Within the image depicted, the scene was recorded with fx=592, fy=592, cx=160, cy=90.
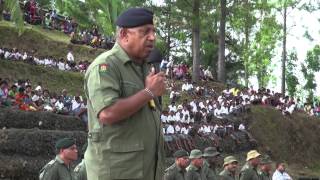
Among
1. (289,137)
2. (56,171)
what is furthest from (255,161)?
(289,137)

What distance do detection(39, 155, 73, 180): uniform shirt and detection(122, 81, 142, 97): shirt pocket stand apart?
4863 millimetres

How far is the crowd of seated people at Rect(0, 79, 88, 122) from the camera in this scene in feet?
55.3

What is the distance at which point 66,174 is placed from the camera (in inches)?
309

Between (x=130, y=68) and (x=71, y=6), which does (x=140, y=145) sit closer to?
(x=130, y=68)

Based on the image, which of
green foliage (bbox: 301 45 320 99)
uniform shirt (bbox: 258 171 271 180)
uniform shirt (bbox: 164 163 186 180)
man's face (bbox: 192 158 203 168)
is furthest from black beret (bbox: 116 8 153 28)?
green foliage (bbox: 301 45 320 99)

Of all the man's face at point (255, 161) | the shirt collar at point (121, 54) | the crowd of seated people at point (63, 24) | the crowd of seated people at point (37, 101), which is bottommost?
the man's face at point (255, 161)

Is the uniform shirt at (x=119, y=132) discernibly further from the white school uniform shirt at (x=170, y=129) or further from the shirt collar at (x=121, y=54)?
the white school uniform shirt at (x=170, y=129)

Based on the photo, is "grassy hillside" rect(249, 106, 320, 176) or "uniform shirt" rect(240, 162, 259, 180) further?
"grassy hillside" rect(249, 106, 320, 176)

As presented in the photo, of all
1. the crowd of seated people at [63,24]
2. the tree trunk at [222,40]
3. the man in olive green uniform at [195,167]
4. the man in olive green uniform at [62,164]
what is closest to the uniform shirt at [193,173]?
the man in olive green uniform at [195,167]

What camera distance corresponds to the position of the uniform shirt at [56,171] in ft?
25.4

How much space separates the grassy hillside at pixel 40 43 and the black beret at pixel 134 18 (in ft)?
91.5

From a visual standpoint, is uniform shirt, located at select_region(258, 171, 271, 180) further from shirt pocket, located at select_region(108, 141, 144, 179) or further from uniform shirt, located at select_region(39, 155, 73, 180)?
shirt pocket, located at select_region(108, 141, 144, 179)

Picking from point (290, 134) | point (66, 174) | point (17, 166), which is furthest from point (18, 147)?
point (290, 134)

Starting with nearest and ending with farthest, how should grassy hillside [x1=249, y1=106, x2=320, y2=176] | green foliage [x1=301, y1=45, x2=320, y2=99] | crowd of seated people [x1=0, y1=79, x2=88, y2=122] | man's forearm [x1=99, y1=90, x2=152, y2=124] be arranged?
man's forearm [x1=99, y1=90, x2=152, y2=124], crowd of seated people [x1=0, y1=79, x2=88, y2=122], grassy hillside [x1=249, y1=106, x2=320, y2=176], green foliage [x1=301, y1=45, x2=320, y2=99]
